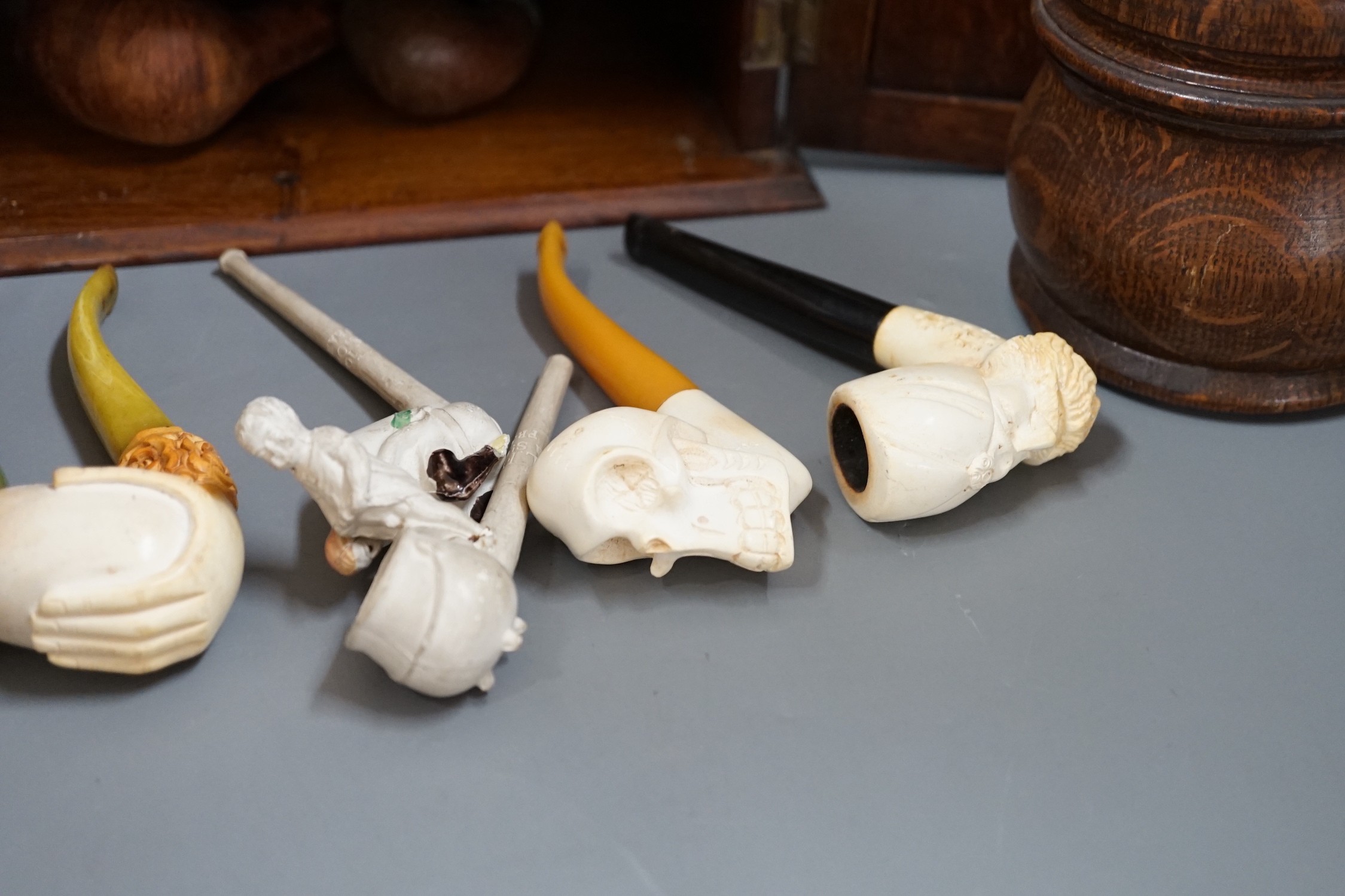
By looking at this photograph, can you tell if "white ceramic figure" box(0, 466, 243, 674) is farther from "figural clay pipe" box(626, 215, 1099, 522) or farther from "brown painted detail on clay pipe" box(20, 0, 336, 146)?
"brown painted detail on clay pipe" box(20, 0, 336, 146)

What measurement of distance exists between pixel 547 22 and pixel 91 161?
→ 0.66 metres

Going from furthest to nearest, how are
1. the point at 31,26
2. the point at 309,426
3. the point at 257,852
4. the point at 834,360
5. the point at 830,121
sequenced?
the point at 830,121 < the point at 31,26 < the point at 834,360 < the point at 309,426 < the point at 257,852

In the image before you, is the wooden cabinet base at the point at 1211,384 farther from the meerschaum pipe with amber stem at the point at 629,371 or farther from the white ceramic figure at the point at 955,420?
the meerschaum pipe with amber stem at the point at 629,371

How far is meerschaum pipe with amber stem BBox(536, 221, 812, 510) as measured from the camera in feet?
2.94

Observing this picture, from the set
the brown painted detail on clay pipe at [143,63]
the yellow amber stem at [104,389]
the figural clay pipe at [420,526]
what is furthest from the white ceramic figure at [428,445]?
the brown painted detail on clay pipe at [143,63]

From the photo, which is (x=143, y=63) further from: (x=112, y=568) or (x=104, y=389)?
(x=112, y=568)

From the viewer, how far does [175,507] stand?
2.45 ft

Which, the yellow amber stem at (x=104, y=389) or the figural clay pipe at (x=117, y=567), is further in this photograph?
the yellow amber stem at (x=104, y=389)

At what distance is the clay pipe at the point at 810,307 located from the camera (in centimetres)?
96

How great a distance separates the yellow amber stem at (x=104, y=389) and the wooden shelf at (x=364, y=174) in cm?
19

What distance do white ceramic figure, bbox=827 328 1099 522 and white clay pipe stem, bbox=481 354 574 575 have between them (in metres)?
0.23

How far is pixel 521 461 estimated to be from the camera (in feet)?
2.92

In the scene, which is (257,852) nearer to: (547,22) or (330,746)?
(330,746)

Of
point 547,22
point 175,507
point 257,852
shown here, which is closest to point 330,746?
point 257,852
